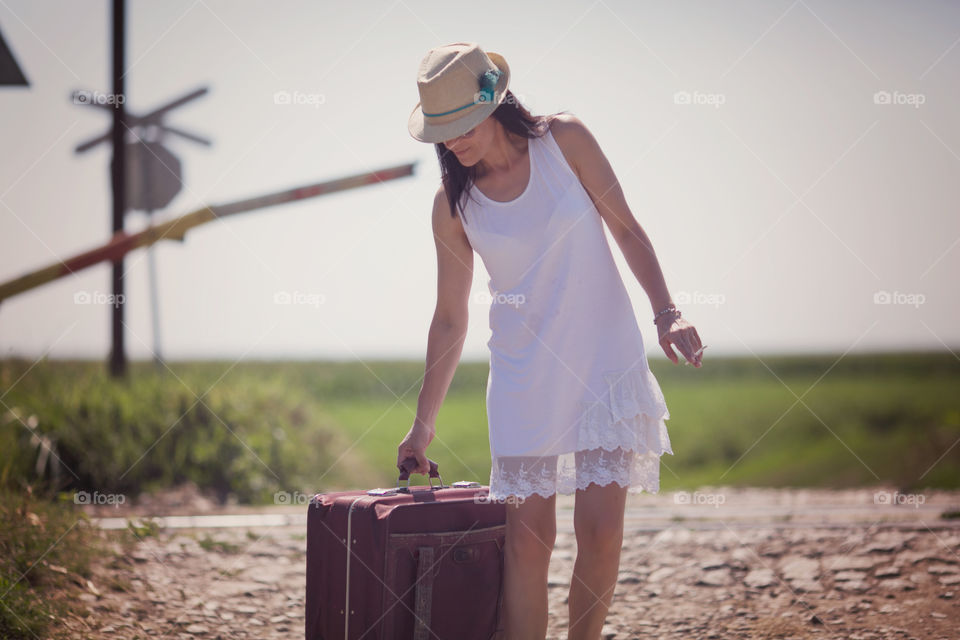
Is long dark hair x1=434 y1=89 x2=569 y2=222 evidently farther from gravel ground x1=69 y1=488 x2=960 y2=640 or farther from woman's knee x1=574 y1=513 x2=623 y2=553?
gravel ground x1=69 y1=488 x2=960 y2=640

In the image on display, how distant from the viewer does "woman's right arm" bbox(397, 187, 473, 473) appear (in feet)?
8.88

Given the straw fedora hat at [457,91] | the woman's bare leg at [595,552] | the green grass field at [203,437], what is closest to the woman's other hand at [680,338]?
the woman's bare leg at [595,552]

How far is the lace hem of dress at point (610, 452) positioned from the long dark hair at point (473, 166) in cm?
72

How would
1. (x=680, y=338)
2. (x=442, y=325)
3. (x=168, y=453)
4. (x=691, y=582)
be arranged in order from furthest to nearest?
(x=168, y=453), (x=691, y=582), (x=442, y=325), (x=680, y=338)

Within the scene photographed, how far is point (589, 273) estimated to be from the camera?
8.01 ft

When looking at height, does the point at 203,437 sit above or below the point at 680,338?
above

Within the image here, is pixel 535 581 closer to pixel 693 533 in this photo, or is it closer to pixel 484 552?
pixel 484 552

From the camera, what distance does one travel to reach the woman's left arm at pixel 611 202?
248cm

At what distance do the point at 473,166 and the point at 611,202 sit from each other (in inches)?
17.7

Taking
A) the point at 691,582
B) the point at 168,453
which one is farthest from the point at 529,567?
the point at 168,453

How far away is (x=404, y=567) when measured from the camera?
264cm

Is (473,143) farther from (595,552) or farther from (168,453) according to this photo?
(168,453)

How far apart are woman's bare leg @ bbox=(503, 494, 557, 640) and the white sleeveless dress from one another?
0.09 m

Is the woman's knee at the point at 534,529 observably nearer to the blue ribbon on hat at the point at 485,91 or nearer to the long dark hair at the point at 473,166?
the long dark hair at the point at 473,166
